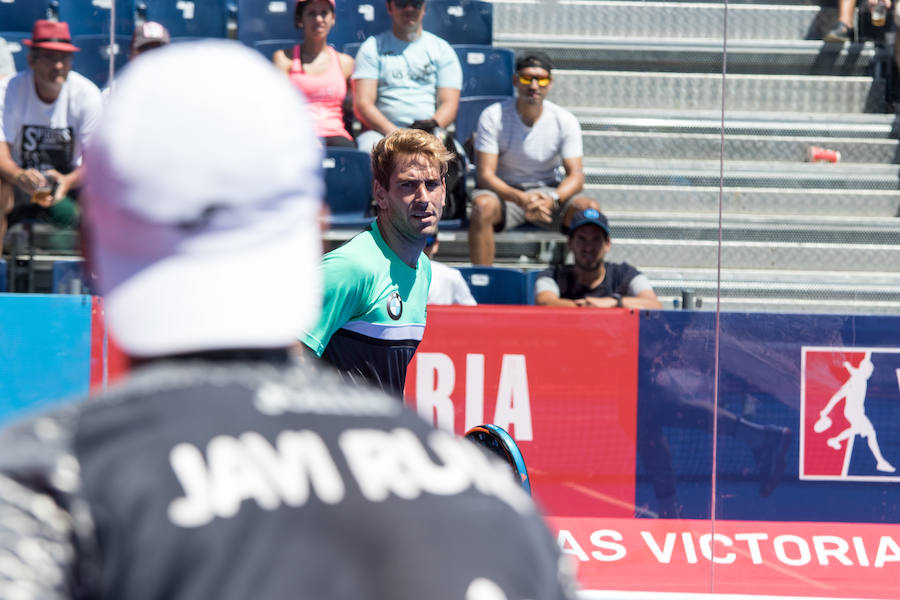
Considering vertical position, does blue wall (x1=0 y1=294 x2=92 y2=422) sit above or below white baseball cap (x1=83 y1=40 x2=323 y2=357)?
below

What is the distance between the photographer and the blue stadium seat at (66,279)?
5215mm

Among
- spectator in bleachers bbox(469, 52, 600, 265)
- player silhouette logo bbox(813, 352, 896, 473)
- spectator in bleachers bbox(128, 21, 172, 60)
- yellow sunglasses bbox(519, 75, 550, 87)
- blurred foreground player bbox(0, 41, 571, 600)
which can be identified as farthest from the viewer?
yellow sunglasses bbox(519, 75, 550, 87)

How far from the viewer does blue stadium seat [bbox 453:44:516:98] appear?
5.82 meters

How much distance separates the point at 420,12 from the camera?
5816 millimetres

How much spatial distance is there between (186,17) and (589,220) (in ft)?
6.65

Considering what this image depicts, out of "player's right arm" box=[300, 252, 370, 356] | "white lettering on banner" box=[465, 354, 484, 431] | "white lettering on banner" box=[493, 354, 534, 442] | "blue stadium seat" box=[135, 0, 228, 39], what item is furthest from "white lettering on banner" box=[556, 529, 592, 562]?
"blue stadium seat" box=[135, 0, 228, 39]

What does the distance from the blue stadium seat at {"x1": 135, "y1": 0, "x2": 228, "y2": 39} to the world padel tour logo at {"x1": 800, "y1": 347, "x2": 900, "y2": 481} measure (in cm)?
302

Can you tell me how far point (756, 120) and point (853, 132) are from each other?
17.5 inches

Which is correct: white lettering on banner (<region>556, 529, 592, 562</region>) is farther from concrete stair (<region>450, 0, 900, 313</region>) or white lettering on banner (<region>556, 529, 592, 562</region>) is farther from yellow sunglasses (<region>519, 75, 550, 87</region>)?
yellow sunglasses (<region>519, 75, 550, 87</region>)

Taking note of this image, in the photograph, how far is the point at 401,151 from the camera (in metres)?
4.26

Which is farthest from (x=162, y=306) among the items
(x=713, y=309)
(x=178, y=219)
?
(x=713, y=309)

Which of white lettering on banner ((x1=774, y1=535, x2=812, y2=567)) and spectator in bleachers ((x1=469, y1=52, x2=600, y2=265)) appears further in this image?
spectator in bleachers ((x1=469, y1=52, x2=600, y2=265))

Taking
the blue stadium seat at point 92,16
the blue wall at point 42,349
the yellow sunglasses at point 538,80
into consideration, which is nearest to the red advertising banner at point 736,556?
the yellow sunglasses at point 538,80

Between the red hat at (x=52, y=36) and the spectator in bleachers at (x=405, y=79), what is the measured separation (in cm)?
127
